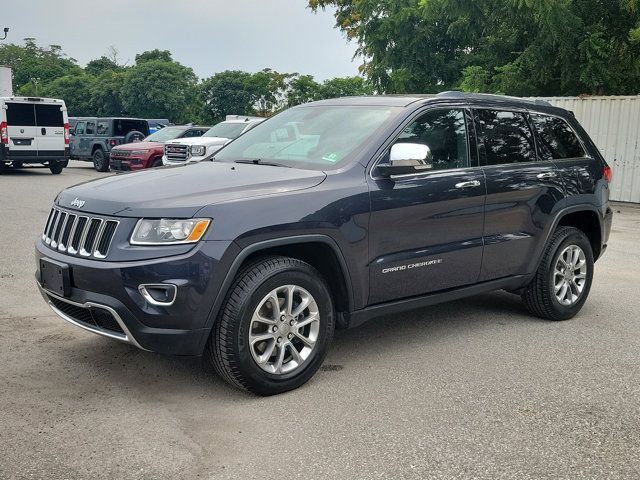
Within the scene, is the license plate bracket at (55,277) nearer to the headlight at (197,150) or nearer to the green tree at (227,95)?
the headlight at (197,150)

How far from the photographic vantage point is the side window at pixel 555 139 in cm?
575

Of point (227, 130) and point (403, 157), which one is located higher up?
point (227, 130)

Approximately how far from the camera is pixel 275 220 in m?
3.97

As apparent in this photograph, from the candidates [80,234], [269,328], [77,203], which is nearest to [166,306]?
[269,328]

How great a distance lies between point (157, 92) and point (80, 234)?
5731 cm

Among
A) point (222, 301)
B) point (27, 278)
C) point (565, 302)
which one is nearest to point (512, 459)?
point (222, 301)

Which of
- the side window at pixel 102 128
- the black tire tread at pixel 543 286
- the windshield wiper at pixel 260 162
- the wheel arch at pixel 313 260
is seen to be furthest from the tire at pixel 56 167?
the wheel arch at pixel 313 260

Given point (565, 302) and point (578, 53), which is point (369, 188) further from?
point (578, 53)

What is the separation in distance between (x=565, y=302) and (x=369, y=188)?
94.3 inches

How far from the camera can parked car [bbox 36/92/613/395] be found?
3.77 metres

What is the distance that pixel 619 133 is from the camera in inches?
593

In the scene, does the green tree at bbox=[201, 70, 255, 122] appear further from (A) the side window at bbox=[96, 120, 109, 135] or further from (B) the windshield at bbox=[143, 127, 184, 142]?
(B) the windshield at bbox=[143, 127, 184, 142]

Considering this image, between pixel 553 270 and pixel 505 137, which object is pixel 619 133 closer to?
pixel 553 270

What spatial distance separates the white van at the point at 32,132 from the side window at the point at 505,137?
1703cm
